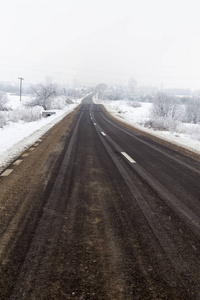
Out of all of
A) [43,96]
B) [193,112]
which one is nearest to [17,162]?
[43,96]

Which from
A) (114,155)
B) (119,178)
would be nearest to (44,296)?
(119,178)

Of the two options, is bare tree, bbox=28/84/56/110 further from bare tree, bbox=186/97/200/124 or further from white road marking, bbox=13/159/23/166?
white road marking, bbox=13/159/23/166

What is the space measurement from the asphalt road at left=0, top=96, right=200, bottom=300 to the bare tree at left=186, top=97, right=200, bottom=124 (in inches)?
1610

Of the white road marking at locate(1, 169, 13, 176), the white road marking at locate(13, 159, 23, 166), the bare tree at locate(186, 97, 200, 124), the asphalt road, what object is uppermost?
the bare tree at locate(186, 97, 200, 124)

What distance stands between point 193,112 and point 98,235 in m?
45.2

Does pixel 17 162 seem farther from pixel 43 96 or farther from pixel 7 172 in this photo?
pixel 43 96

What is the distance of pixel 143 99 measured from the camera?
113 meters

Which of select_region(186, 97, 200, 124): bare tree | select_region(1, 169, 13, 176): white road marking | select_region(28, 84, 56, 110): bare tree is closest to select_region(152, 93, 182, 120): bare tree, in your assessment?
select_region(186, 97, 200, 124): bare tree

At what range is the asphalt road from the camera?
1.97 meters

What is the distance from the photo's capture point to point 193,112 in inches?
1703

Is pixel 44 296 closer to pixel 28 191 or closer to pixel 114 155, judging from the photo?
pixel 28 191

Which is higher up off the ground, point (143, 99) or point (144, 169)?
point (143, 99)

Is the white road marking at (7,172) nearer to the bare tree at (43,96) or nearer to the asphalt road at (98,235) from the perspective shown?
the asphalt road at (98,235)

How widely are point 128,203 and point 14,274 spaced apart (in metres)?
2.14
